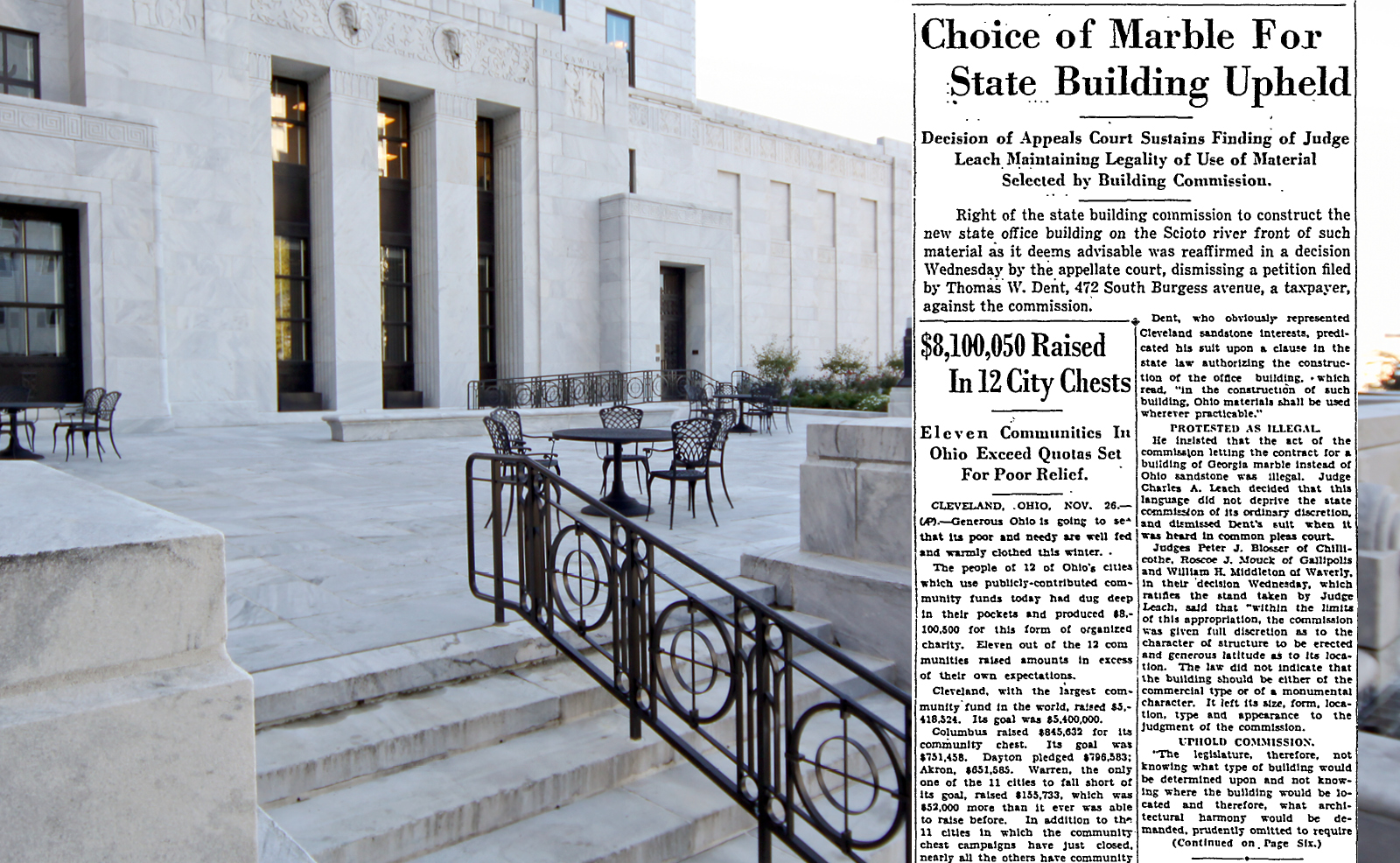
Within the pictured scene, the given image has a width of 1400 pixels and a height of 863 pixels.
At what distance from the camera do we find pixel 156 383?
52.6 feet

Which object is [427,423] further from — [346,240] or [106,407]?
[346,240]

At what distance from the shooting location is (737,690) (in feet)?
9.60

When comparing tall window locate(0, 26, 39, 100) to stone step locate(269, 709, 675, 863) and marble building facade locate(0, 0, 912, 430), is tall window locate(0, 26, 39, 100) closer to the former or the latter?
marble building facade locate(0, 0, 912, 430)

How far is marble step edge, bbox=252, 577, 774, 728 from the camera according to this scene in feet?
10.7

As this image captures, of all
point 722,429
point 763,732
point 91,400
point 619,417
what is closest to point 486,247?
point 91,400

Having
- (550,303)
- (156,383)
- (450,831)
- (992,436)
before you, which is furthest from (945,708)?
(550,303)

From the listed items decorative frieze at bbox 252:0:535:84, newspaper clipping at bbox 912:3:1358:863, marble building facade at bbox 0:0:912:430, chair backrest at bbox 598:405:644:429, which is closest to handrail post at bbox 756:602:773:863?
newspaper clipping at bbox 912:3:1358:863

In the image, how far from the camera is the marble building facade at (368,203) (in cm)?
1583

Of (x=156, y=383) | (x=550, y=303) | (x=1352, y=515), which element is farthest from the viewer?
(x=550, y=303)

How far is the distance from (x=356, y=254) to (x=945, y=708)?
20810 mm

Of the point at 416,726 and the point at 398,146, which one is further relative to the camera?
the point at 398,146

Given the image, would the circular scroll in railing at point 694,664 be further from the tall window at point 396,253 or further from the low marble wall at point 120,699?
the tall window at point 396,253

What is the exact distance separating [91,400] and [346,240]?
780 centimetres

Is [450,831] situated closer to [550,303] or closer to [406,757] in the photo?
[406,757]
